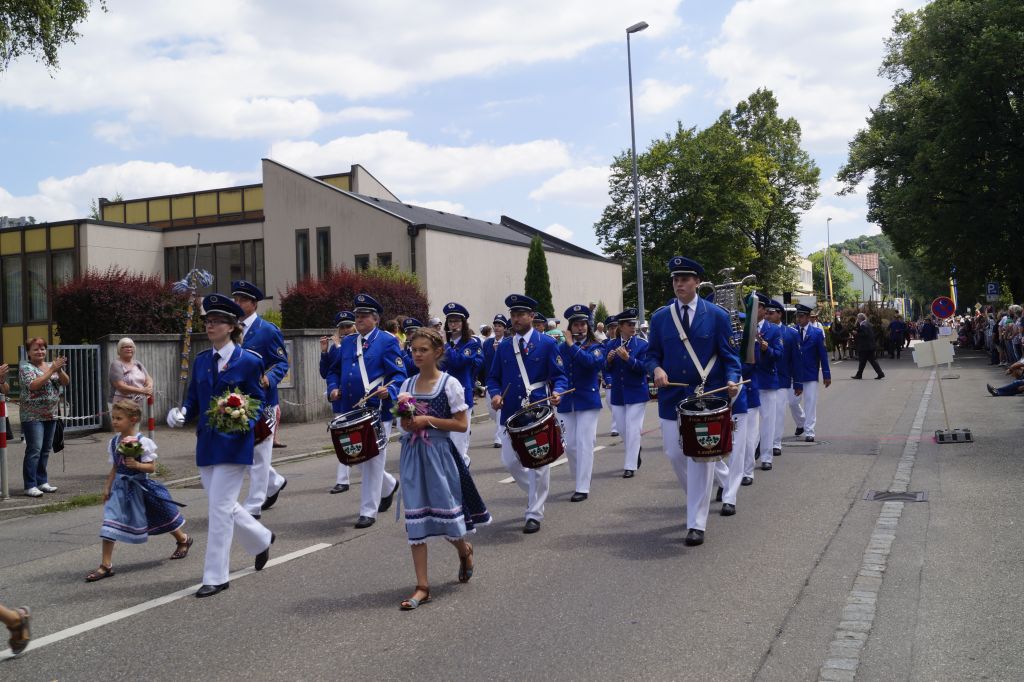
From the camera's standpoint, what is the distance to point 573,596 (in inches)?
235

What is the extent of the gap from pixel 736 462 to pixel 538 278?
31.7 metres

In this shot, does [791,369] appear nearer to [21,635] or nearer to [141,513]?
[141,513]

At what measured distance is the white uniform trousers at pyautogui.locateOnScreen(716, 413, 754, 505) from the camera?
8.59 metres

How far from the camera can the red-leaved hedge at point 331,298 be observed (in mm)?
24125

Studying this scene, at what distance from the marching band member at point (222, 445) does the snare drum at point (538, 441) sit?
2.05 metres

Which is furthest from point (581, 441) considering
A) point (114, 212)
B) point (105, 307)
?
point (114, 212)

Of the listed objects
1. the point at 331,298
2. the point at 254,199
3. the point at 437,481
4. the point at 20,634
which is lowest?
the point at 20,634

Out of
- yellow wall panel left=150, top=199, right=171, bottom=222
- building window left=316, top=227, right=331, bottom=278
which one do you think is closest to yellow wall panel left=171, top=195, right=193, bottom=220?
yellow wall panel left=150, top=199, right=171, bottom=222

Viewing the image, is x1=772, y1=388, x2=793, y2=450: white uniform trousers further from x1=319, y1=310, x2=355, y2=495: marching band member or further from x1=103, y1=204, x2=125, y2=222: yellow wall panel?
x1=103, y1=204, x2=125, y2=222: yellow wall panel

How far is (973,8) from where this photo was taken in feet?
120

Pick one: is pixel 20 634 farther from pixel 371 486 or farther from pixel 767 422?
pixel 767 422

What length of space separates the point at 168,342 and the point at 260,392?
12.8 m

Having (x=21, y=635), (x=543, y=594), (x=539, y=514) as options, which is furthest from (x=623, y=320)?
(x=21, y=635)

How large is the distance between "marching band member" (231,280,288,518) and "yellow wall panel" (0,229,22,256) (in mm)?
30320
